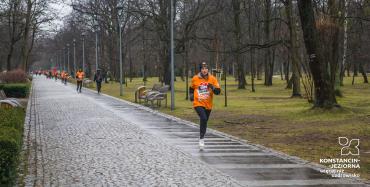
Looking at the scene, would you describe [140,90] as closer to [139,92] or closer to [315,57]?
[139,92]

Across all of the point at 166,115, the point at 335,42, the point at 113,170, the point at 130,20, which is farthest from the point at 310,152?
the point at 130,20

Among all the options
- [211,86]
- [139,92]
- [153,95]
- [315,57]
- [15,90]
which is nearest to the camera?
[211,86]

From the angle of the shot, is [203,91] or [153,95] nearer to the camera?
[203,91]

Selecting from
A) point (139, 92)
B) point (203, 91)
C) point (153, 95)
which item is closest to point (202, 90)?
point (203, 91)

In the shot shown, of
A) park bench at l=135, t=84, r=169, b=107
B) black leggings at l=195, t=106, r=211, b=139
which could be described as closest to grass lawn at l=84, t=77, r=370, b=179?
black leggings at l=195, t=106, r=211, b=139

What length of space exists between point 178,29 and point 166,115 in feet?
89.4

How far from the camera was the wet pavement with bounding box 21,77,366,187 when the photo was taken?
→ 8.33 meters

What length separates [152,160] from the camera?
404 inches

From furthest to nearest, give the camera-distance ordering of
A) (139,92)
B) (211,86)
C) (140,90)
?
(140,90)
(139,92)
(211,86)

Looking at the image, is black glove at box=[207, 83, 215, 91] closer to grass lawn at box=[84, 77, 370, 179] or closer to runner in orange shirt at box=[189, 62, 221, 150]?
runner in orange shirt at box=[189, 62, 221, 150]

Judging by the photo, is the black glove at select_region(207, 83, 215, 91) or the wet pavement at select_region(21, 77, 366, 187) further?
the black glove at select_region(207, 83, 215, 91)

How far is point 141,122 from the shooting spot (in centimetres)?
1817

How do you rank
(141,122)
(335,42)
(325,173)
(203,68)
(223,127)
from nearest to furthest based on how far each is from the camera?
(325,173) < (203,68) < (223,127) < (141,122) < (335,42)

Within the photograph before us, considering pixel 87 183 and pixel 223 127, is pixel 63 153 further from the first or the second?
pixel 223 127
